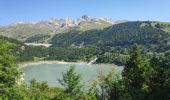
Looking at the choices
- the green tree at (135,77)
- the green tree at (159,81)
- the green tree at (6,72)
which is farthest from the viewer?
the green tree at (135,77)

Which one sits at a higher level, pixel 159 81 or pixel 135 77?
pixel 159 81

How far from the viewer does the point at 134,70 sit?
6075 centimetres

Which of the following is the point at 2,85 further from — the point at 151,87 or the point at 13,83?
the point at 151,87

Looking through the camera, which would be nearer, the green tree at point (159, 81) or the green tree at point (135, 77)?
the green tree at point (159, 81)

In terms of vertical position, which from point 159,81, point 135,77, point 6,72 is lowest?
point 135,77

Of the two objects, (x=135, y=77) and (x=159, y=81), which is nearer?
(x=159, y=81)

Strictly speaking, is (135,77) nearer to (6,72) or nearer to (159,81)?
(159,81)

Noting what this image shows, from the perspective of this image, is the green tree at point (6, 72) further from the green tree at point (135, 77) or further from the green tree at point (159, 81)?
the green tree at point (159, 81)

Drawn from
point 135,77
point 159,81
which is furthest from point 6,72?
point 159,81

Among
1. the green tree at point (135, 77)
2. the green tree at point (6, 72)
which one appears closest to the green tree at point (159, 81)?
→ the green tree at point (135, 77)

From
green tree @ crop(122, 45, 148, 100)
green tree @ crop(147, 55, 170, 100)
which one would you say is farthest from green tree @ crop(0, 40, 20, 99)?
green tree @ crop(147, 55, 170, 100)

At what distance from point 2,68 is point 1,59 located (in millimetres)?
1091

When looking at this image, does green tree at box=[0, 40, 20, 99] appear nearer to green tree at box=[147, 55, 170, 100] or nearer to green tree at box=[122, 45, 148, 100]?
green tree at box=[122, 45, 148, 100]

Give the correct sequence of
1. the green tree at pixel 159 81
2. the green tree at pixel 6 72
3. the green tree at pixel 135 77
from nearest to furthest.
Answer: the green tree at pixel 6 72
the green tree at pixel 159 81
the green tree at pixel 135 77
